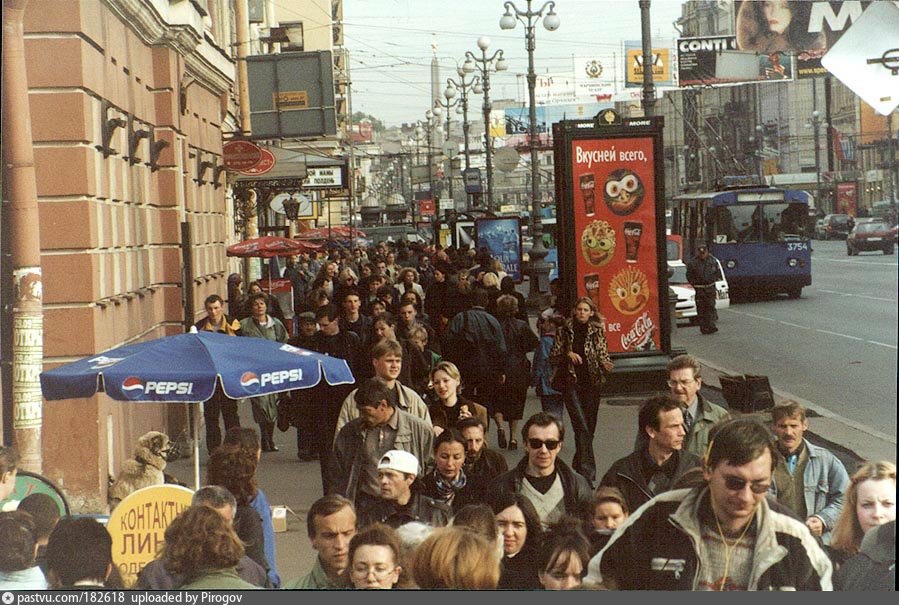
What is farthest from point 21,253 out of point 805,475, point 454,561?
point 805,475

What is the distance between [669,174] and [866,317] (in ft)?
30.8

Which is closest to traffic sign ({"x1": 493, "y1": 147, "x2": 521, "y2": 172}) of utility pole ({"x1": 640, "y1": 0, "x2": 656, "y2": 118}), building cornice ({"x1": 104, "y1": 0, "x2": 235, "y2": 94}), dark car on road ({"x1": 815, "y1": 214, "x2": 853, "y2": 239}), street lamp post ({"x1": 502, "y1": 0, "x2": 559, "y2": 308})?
street lamp post ({"x1": 502, "y1": 0, "x2": 559, "y2": 308})

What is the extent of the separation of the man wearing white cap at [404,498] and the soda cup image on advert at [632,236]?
867 cm

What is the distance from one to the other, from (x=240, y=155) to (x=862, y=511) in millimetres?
18445

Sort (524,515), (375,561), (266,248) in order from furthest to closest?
(266,248) → (524,515) → (375,561)

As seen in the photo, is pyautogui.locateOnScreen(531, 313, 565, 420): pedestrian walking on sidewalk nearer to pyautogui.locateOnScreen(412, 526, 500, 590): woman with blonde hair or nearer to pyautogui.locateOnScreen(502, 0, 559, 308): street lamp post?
pyautogui.locateOnScreen(412, 526, 500, 590): woman with blonde hair

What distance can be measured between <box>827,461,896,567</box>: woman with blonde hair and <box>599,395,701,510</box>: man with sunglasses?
2.53ft

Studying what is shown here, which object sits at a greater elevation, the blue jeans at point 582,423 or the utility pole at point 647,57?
the utility pole at point 647,57

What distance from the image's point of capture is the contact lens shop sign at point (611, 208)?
15258 millimetres

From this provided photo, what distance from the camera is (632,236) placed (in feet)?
51.1

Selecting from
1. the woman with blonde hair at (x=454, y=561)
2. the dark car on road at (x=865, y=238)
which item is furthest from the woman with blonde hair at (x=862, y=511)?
the dark car on road at (x=865, y=238)

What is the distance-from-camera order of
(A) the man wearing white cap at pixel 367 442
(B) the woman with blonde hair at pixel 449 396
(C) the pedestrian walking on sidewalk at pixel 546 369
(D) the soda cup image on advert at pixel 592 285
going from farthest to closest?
(D) the soda cup image on advert at pixel 592 285
(C) the pedestrian walking on sidewalk at pixel 546 369
(B) the woman with blonde hair at pixel 449 396
(A) the man wearing white cap at pixel 367 442

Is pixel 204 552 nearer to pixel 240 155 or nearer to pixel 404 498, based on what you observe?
pixel 404 498

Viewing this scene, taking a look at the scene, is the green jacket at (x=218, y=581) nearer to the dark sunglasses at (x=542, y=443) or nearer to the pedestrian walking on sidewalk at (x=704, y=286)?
the dark sunglasses at (x=542, y=443)
